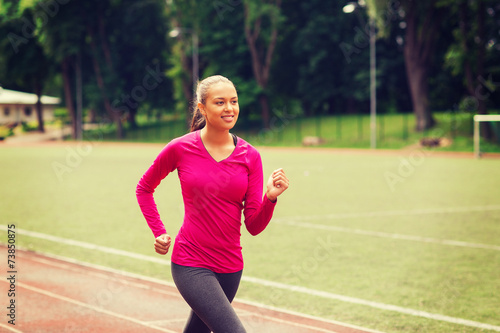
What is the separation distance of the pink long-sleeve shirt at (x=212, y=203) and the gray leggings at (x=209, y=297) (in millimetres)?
45

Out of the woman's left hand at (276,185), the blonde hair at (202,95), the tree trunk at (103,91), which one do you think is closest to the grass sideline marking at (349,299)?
the woman's left hand at (276,185)

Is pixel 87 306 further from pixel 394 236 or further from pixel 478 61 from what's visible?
pixel 478 61

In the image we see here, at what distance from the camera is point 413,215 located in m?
11.2

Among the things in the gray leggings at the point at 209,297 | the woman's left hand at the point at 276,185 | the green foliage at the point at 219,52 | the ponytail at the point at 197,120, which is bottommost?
the gray leggings at the point at 209,297

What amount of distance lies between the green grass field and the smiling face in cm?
274

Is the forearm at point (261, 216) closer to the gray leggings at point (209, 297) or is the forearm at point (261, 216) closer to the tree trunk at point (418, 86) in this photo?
the gray leggings at point (209, 297)

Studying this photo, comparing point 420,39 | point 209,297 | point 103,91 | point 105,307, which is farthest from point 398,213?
point 103,91

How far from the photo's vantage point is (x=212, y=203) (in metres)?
3.05

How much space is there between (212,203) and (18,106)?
7377cm

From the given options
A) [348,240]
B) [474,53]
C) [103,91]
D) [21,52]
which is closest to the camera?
[348,240]

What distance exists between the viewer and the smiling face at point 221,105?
3.02 meters

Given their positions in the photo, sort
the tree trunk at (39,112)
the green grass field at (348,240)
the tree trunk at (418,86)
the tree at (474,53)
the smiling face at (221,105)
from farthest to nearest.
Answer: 1. the tree trunk at (39,112)
2. the tree trunk at (418,86)
3. the tree at (474,53)
4. the green grass field at (348,240)
5. the smiling face at (221,105)

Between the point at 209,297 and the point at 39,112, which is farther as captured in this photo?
the point at 39,112

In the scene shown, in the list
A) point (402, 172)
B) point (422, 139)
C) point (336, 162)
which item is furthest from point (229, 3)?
point (402, 172)
